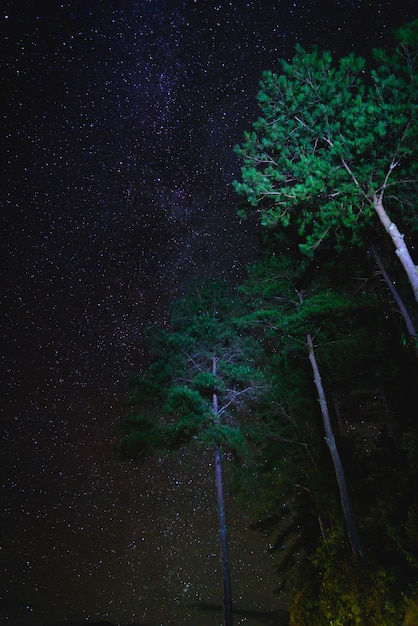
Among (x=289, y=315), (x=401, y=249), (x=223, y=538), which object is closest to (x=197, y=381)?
(x=289, y=315)

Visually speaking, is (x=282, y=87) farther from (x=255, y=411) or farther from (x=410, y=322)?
(x=255, y=411)

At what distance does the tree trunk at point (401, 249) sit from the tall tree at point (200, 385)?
8.62 meters

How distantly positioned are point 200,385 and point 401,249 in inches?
A: 382

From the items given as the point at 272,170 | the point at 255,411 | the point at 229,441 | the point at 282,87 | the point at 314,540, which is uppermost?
the point at 282,87

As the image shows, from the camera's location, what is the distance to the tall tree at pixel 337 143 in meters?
8.29

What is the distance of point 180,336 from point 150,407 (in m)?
3.05

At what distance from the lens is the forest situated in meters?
8.93

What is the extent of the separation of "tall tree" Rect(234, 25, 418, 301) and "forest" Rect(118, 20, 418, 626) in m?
0.04

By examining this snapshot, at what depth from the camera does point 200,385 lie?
53.1 ft

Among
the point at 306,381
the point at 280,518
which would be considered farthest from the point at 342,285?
the point at 280,518

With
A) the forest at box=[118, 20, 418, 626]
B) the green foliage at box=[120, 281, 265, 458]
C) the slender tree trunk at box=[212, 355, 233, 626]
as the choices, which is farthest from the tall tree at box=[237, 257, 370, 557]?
the slender tree trunk at box=[212, 355, 233, 626]

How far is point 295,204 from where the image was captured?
9477 millimetres

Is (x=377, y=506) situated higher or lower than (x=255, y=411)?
lower

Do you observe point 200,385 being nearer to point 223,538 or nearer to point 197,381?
point 197,381
